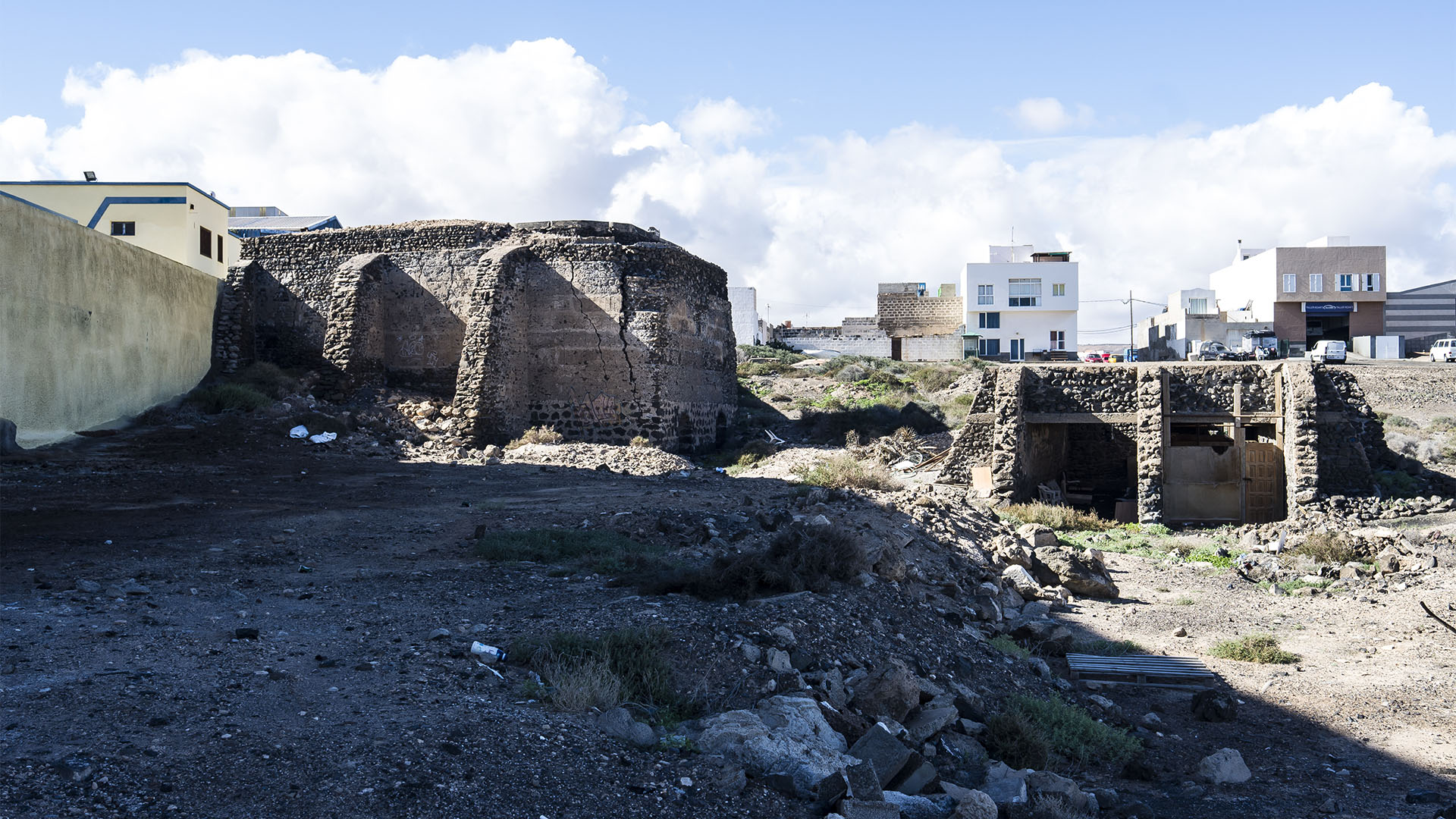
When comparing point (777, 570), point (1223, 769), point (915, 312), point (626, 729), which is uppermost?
point (915, 312)

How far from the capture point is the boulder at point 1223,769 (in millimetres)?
6199

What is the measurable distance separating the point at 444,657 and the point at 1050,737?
12.8ft

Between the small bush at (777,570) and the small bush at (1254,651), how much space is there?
345 centimetres

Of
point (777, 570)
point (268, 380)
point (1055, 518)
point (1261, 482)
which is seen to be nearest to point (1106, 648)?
point (777, 570)

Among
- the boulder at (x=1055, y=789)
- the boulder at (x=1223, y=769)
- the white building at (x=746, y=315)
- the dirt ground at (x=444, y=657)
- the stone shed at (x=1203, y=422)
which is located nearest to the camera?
the dirt ground at (x=444, y=657)

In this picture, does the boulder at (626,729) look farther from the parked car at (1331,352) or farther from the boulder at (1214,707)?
the parked car at (1331,352)

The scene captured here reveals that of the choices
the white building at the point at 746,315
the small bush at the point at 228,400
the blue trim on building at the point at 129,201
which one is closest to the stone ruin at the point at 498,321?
the small bush at the point at 228,400

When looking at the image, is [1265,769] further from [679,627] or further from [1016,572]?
[1016,572]

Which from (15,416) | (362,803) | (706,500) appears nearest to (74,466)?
(15,416)

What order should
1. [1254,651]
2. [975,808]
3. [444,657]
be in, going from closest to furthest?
[975,808] → [444,657] → [1254,651]

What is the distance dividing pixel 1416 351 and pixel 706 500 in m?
46.8

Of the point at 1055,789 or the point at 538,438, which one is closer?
the point at 1055,789

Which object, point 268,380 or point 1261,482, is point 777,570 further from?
point 268,380

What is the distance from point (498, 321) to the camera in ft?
64.7
